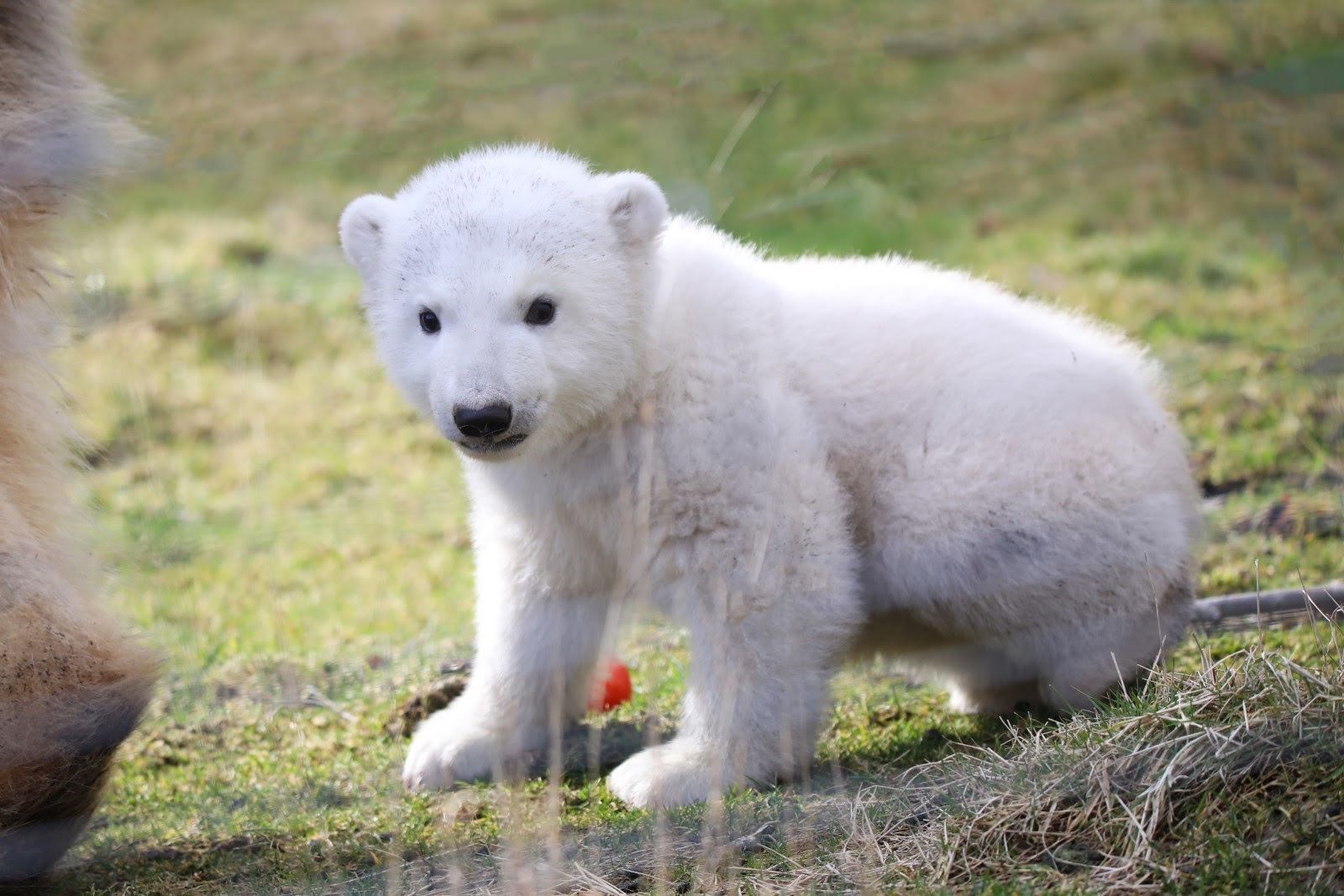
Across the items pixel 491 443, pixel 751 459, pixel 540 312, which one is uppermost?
pixel 540 312

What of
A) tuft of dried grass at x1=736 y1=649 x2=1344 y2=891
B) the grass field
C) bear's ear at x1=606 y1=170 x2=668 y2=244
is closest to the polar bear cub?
bear's ear at x1=606 y1=170 x2=668 y2=244

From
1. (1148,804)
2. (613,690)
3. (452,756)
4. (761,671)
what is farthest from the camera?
(613,690)

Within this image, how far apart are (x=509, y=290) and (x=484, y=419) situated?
37 centimetres

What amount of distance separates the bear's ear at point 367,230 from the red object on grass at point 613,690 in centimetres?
149

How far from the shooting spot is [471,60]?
12.1m

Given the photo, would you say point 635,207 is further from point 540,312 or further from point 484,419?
point 484,419

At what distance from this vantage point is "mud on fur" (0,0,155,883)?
10.3 ft

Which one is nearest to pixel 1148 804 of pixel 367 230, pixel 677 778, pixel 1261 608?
pixel 677 778

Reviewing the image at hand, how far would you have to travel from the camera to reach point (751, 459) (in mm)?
3832

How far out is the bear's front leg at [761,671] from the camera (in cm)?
376

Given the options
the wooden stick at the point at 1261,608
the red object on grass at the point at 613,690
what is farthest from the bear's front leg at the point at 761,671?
the wooden stick at the point at 1261,608

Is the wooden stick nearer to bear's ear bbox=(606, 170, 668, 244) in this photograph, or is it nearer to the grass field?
the grass field

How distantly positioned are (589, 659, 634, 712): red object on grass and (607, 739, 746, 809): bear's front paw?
70 centimetres

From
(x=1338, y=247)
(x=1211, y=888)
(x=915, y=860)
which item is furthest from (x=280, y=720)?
(x=1338, y=247)
